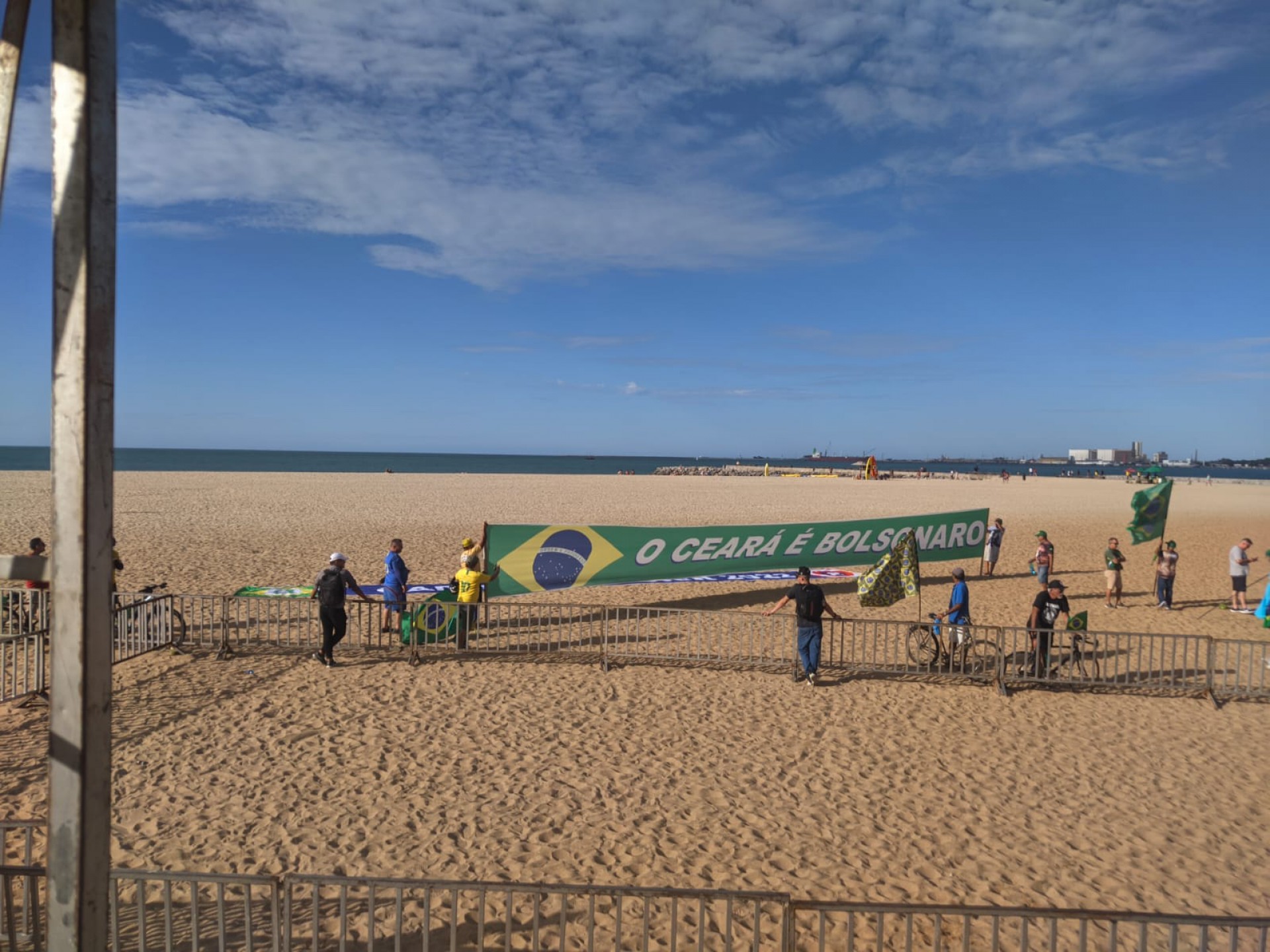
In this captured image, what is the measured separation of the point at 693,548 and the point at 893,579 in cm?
509

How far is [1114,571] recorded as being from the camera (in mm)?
16297

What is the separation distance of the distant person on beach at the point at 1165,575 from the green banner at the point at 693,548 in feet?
13.2

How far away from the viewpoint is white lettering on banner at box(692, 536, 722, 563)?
1630 centimetres

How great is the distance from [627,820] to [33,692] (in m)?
7.63

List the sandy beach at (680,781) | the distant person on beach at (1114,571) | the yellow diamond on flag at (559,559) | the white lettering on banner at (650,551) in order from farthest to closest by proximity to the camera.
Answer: the distant person on beach at (1114,571) < the white lettering on banner at (650,551) < the yellow diamond on flag at (559,559) < the sandy beach at (680,781)

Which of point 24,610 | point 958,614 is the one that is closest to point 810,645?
point 958,614

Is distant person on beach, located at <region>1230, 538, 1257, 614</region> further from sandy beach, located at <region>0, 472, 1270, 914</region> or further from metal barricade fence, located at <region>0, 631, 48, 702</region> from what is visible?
metal barricade fence, located at <region>0, 631, 48, 702</region>

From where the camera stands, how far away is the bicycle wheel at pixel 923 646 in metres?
11.1

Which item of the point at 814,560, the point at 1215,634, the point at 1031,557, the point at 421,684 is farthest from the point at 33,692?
the point at 1031,557

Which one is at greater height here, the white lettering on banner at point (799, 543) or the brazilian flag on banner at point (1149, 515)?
the brazilian flag on banner at point (1149, 515)

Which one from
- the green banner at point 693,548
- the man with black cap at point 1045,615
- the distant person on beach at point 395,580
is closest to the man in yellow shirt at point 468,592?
the distant person on beach at point 395,580

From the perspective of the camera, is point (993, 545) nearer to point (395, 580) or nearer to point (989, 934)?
point (395, 580)

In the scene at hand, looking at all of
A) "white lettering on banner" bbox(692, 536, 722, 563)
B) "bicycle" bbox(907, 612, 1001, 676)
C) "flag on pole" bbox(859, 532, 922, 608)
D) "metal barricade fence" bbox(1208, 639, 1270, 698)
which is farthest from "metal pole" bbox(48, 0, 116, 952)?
"white lettering on banner" bbox(692, 536, 722, 563)

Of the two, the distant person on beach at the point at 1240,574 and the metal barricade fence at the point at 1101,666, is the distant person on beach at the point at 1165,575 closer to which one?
the distant person on beach at the point at 1240,574
